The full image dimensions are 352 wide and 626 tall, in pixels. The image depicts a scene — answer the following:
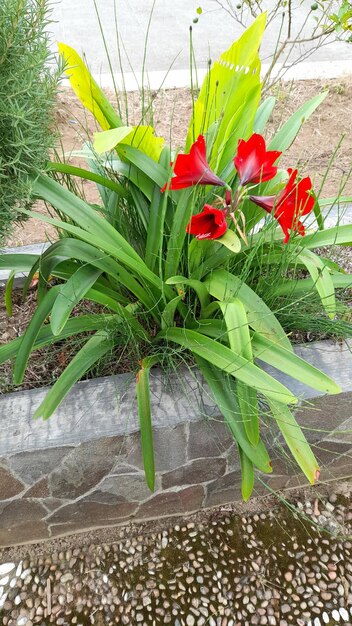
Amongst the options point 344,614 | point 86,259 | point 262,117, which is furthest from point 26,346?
point 344,614

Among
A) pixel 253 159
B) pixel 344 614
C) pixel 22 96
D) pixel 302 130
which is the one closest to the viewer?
pixel 22 96

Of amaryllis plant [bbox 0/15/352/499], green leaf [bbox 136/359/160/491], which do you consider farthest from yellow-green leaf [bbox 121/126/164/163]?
green leaf [bbox 136/359/160/491]

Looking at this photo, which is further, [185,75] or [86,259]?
[185,75]

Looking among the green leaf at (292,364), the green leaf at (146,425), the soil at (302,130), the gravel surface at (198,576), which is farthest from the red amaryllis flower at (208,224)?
the soil at (302,130)

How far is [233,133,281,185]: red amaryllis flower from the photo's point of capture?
0.97m

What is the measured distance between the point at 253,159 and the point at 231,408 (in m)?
0.54

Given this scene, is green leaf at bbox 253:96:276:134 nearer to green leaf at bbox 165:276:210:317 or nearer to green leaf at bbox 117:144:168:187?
green leaf at bbox 117:144:168:187

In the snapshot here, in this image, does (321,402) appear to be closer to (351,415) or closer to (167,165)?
(351,415)

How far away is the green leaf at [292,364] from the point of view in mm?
1016

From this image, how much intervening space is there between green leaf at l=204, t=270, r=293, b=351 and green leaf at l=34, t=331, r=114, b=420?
1.00ft

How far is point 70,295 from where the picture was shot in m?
1.11

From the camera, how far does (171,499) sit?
55.8 inches

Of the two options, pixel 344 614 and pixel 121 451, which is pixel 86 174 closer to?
pixel 121 451

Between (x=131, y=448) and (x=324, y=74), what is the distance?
3304mm
